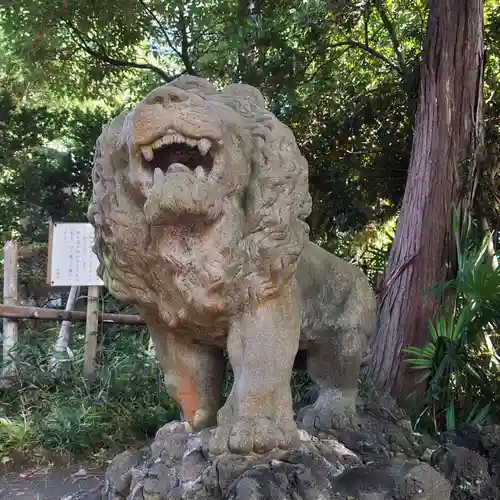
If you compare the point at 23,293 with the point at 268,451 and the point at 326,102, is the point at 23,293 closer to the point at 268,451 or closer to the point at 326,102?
the point at 326,102

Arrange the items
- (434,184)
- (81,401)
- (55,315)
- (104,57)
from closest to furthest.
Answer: (434,184) → (81,401) → (55,315) → (104,57)

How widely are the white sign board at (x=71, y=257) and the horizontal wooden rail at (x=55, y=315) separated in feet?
1.02

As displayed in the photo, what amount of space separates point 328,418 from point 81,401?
2.60 meters

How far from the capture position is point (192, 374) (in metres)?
1.76

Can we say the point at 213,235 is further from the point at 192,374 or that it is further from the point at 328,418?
the point at 328,418

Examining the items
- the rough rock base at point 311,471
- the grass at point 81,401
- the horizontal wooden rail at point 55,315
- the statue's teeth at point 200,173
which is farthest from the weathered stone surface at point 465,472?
the horizontal wooden rail at point 55,315

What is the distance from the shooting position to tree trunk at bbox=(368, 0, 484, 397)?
3.51 m

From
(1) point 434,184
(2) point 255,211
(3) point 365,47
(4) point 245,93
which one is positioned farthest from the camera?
(3) point 365,47

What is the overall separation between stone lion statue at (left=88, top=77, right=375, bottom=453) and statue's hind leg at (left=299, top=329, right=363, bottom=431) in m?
0.20

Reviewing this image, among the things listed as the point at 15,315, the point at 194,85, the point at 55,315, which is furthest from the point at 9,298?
the point at 194,85

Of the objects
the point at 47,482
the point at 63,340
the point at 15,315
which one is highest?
the point at 15,315

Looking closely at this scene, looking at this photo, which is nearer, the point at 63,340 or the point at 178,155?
the point at 178,155

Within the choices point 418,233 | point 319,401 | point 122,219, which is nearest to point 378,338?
point 418,233

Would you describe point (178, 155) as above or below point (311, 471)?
above
